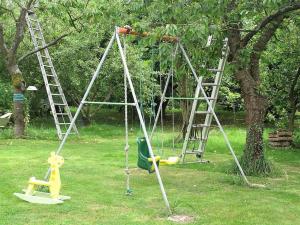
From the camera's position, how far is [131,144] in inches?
541

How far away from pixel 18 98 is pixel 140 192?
8095mm

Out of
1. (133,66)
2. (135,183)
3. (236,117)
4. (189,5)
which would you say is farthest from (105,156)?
(236,117)

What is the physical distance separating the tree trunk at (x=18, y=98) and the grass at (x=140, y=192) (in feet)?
6.76

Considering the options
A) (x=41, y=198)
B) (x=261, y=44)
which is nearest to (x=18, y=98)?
(x=261, y=44)

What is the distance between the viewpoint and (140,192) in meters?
7.28

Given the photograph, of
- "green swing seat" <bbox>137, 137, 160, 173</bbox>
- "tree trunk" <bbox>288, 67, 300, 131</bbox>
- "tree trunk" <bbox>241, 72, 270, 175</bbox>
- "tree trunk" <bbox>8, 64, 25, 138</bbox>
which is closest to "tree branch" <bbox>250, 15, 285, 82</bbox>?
"tree trunk" <bbox>241, 72, 270, 175</bbox>

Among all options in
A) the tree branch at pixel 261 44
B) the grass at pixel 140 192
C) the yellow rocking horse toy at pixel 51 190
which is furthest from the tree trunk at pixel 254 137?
the yellow rocking horse toy at pixel 51 190

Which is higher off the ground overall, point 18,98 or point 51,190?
point 18,98

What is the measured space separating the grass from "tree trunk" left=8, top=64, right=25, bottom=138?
2062 mm

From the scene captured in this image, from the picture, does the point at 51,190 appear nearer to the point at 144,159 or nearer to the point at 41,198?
the point at 41,198

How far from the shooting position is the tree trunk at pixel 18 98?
14070 mm

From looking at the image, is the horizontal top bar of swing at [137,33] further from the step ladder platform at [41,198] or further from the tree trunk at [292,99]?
the tree trunk at [292,99]

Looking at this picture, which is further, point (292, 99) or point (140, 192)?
point (292, 99)

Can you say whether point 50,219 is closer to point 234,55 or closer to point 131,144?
point 234,55
